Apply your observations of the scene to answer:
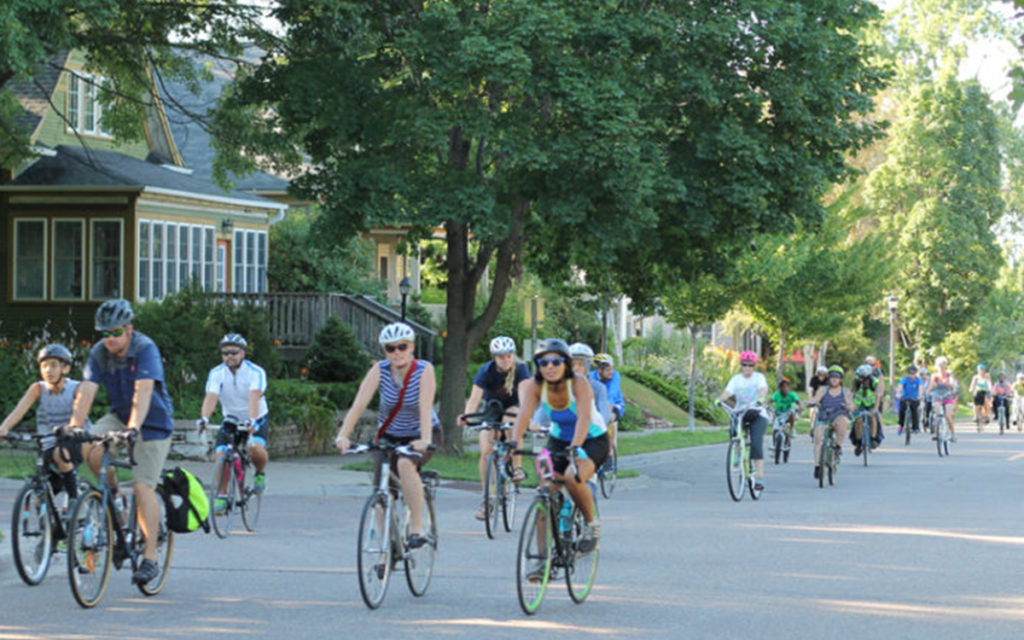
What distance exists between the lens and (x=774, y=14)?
2392 centimetres

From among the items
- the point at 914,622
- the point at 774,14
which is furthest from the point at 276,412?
the point at 914,622

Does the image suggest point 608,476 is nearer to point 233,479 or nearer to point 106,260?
point 233,479

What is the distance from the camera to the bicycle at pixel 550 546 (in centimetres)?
1038

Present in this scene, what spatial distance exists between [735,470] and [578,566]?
1020 centimetres

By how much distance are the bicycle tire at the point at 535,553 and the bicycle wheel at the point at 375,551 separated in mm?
870

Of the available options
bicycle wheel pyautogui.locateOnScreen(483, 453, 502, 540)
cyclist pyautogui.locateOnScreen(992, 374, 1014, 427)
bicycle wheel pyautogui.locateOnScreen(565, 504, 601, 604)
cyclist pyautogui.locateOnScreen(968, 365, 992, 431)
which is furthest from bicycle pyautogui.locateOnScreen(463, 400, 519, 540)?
cyclist pyautogui.locateOnScreen(992, 374, 1014, 427)

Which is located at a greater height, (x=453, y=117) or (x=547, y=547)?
(x=453, y=117)

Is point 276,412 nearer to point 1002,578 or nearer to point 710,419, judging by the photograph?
point 1002,578

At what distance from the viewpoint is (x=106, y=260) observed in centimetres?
3494

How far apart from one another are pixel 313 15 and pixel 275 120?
102 inches

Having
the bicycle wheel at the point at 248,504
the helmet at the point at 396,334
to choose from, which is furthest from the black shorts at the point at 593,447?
the bicycle wheel at the point at 248,504

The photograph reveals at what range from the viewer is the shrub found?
32938mm

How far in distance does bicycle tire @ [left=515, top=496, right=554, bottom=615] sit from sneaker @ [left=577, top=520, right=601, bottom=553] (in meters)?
0.33

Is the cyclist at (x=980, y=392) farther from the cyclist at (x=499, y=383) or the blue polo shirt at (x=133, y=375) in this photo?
the blue polo shirt at (x=133, y=375)
